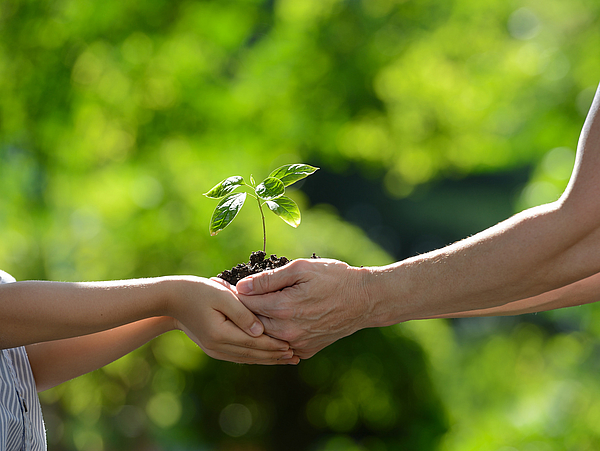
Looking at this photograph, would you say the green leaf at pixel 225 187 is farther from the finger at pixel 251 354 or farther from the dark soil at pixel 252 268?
the finger at pixel 251 354

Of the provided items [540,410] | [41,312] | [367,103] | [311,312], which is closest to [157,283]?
[41,312]

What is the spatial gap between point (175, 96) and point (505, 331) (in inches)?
185

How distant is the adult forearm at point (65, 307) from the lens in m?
1.10

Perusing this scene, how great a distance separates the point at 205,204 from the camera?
401cm

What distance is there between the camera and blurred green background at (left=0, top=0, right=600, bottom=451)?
12.1ft

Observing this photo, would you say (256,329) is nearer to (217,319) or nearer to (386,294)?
(217,319)

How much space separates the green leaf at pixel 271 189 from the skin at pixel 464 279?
220 mm

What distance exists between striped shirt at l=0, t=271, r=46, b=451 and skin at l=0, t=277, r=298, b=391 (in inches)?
3.5

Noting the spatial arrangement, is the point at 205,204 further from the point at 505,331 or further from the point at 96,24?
the point at 505,331

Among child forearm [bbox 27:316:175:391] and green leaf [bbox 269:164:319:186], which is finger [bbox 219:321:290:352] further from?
green leaf [bbox 269:164:319:186]

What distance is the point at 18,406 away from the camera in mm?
1206

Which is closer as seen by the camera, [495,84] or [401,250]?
[495,84]

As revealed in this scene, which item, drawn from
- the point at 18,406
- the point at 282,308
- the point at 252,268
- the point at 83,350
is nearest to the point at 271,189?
the point at 252,268

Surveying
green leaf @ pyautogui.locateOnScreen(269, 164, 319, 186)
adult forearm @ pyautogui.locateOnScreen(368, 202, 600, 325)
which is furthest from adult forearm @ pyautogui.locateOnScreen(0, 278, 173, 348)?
adult forearm @ pyautogui.locateOnScreen(368, 202, 600, 325)
